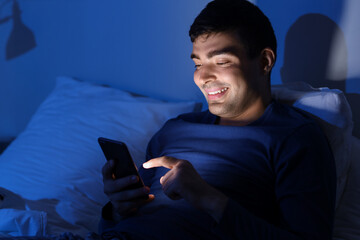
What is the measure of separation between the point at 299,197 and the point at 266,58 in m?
0.42

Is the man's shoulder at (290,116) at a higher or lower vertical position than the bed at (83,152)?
higher

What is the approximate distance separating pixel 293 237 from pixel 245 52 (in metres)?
0.49

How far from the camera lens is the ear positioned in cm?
99

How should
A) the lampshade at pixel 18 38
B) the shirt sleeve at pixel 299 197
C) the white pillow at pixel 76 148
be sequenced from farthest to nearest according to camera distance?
the lampshade at pixel 18 38 → the white pillow at pixel 76 148 → the shirt sleeve at pixel 299 197

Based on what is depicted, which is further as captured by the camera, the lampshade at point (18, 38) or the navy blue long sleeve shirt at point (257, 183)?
the lampshade at point (18, 38)

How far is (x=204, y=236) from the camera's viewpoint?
0.84 m

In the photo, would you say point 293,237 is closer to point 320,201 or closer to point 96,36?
point 320,201

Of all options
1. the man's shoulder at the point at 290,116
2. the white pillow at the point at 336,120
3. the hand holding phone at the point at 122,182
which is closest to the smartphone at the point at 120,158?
the hand holding phone at the point at 122,182

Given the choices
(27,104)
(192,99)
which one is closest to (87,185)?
(192,99)

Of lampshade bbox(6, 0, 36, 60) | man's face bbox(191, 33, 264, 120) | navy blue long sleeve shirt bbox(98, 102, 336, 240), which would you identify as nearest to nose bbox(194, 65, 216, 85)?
man's face bbox(191, 33, 264, 120)

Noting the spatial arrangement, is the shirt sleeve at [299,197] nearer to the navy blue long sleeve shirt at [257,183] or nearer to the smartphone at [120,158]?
the navy blue long sleeve shirt at [257,183]

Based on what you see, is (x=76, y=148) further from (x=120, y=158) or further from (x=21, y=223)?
(x=120, y=158)

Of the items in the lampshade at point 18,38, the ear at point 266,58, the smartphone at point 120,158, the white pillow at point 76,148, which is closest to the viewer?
the smartphone at point 120,158

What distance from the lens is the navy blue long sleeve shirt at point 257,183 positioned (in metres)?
0.73
